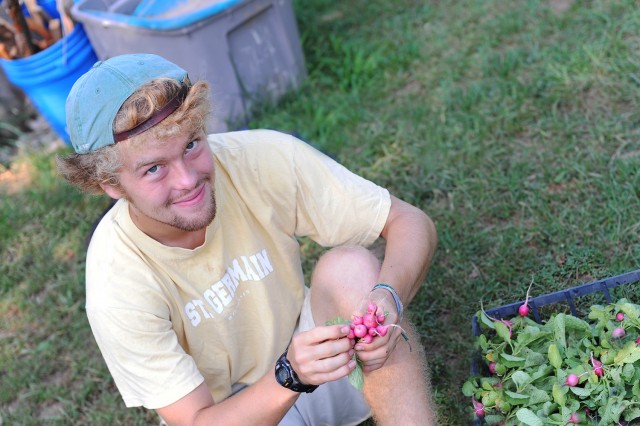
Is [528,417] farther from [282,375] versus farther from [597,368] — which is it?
[282,375]

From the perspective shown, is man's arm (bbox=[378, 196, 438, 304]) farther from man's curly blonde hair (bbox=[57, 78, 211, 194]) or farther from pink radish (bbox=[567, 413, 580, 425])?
man's curly blonde hair (bbox=[57, 78, 211, 194])

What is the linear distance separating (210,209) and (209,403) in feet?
1.69

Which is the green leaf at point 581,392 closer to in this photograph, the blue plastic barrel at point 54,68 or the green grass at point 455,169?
the green grass at point 455,169

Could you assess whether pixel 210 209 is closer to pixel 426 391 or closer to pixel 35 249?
pixel 426 391

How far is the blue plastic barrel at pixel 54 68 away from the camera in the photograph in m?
4.09

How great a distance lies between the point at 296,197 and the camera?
2.31 m

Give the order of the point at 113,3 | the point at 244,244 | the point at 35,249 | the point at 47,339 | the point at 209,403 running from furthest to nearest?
the point at 113,3
the point at 35,249
the point at 47,339
the point at 244,244
the point at 209,403

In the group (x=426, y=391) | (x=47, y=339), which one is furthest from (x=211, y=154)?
(x=47, y=339)

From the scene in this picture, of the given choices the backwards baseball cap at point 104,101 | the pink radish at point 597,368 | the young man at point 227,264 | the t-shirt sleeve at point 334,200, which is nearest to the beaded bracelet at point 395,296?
the young man at point 227,264

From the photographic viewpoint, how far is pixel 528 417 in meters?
1.96

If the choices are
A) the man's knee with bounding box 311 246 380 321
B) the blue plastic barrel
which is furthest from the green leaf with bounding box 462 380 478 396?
the blue plastic barrel

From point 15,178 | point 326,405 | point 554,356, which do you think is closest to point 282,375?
point 326,405

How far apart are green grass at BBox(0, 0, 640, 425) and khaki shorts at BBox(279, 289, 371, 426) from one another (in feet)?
1.02

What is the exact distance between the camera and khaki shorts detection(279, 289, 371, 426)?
7.57ft
